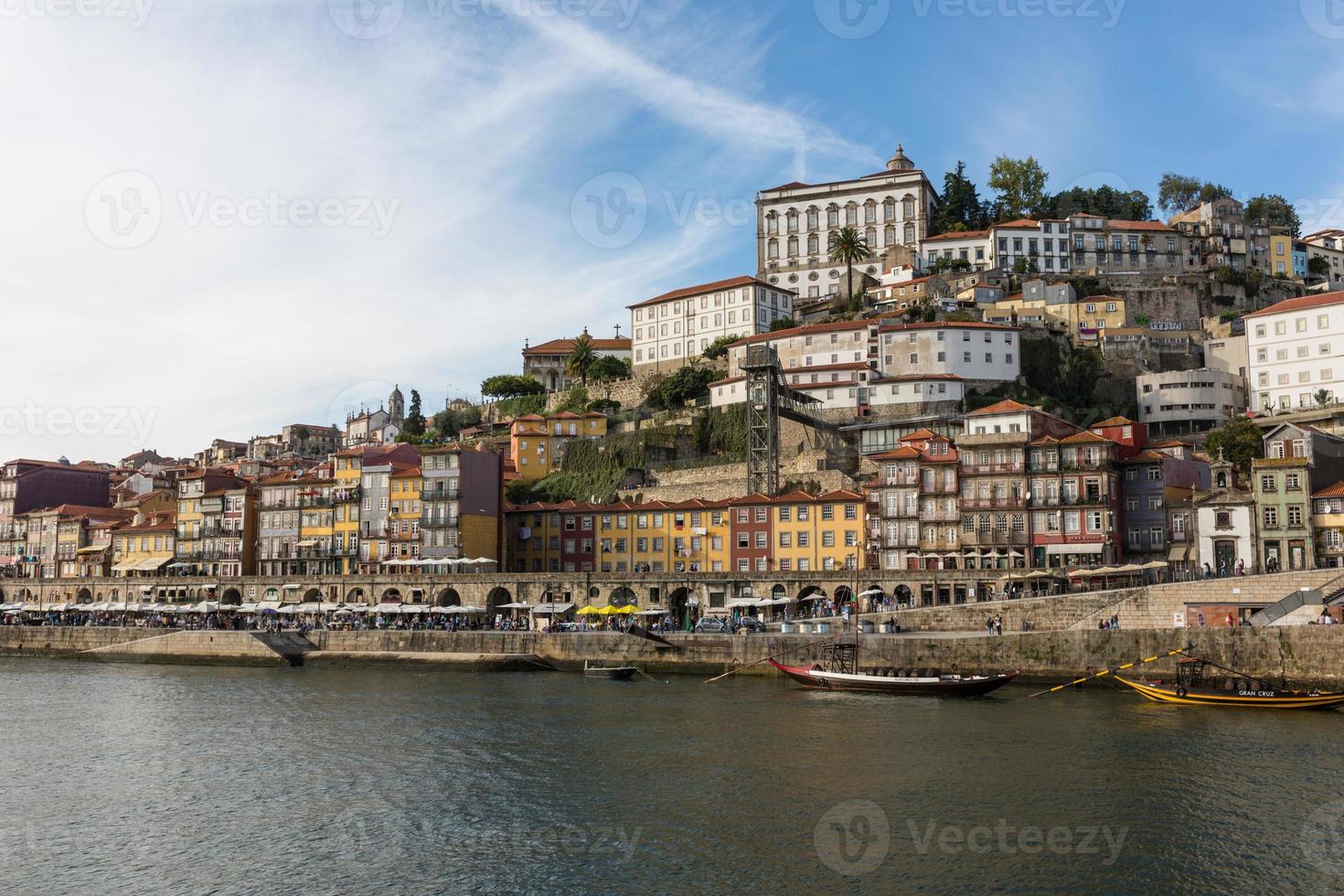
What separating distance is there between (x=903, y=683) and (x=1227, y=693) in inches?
458

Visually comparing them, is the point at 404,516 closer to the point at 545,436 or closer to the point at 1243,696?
the point at 545,436

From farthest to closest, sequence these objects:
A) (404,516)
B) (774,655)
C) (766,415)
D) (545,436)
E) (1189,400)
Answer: (545,436) < (1189,400) < (404,516) < (766,415) < (774,655)

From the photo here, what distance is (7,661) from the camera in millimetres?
68500

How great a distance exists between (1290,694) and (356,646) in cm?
4434

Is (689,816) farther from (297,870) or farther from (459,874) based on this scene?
(297,870)

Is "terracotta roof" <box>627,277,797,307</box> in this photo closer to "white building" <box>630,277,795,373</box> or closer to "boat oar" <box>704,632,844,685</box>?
"white building" <box>630,277,795,373</box>

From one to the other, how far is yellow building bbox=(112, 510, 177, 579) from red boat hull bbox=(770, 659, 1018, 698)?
6138 centimetres

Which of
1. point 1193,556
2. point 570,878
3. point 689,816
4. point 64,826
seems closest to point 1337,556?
point 1193,556

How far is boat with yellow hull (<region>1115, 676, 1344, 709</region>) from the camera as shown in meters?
39.3

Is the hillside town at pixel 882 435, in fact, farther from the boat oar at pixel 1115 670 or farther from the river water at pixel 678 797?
the river water at pixel 678 797

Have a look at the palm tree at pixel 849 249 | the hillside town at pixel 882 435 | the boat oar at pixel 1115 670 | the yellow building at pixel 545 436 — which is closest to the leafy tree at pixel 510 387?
the hillside town at pixel 882 435

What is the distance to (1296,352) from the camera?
83688 mm

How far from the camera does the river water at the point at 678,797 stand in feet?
77.3

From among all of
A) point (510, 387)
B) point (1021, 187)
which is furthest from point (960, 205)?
point (510, 387)
